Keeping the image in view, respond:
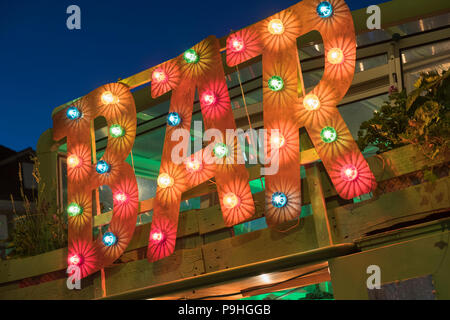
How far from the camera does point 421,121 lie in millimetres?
4008

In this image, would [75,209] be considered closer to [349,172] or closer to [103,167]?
[103,167]

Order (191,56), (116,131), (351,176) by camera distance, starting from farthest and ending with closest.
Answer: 1. (116,131)
2. (191,56)
3. (351,176)

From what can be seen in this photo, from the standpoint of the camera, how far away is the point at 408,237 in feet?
11.8

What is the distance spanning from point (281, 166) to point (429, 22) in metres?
3.06

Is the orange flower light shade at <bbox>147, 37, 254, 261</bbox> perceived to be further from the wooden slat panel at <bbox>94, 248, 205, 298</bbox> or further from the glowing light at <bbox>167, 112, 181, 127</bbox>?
the wooden slat panel at <bbox>94, 248, 205, 298</bbox>

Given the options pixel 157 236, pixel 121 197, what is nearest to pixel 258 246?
pixel 157 236

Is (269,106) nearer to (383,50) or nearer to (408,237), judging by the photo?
(408,237)

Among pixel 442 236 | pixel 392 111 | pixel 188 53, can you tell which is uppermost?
pixel 188 53

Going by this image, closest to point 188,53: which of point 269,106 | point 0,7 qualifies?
point 269,106

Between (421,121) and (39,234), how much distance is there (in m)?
4.68

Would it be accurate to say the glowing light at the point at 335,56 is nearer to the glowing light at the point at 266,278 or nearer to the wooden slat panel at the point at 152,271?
the glowing light at the point at 266,278

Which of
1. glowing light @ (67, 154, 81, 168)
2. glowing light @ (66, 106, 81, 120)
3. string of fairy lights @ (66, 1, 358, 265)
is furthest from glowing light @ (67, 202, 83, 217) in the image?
glowing light @ (66, 106, 81, 120)

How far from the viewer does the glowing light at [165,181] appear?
16.9 feet

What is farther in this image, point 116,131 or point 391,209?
point 116,131
